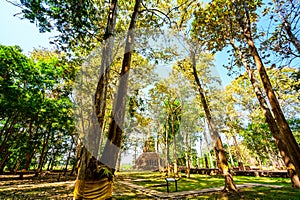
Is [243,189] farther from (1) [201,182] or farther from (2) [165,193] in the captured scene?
(1) [201,182]

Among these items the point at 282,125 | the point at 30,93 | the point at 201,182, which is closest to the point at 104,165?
the point at 282,125

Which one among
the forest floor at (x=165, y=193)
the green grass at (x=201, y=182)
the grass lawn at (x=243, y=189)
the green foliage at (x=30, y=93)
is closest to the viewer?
the grass lawn at (x=243, y=189)

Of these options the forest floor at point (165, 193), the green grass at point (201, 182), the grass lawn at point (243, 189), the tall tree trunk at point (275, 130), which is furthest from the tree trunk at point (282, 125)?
the green grass at point (201, 182)

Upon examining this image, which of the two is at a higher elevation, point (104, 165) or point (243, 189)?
point (104, 165)

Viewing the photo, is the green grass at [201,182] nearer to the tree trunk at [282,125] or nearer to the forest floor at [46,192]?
the forest floor at [46,192]

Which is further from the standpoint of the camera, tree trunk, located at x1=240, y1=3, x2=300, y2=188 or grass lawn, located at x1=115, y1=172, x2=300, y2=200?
grass lawn, located at x1=115, y1=172, x2=300, y2=200

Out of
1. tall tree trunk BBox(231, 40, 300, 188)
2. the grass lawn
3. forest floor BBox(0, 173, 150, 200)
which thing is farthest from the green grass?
tall tree trunk BBox(231, 40, 300, 188)

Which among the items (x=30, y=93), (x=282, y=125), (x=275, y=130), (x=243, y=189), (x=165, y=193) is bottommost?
(x=165, y=193)

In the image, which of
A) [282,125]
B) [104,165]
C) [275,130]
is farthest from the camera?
[275,130]

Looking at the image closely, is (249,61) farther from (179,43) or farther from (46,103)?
(46,103)

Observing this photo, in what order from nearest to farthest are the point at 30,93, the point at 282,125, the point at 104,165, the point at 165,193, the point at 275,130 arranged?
the point at 104,165 → the point at 282,125 → the point at 275,130 → the point at 165,193 → the point at 30,93

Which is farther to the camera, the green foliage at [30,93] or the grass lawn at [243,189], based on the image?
the green foliage at [30,93]

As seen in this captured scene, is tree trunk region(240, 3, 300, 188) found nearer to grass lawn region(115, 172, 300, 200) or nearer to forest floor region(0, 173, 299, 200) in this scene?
grass lawn region(115, 172, 300, 200)

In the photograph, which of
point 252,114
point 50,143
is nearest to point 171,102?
point 252,114
